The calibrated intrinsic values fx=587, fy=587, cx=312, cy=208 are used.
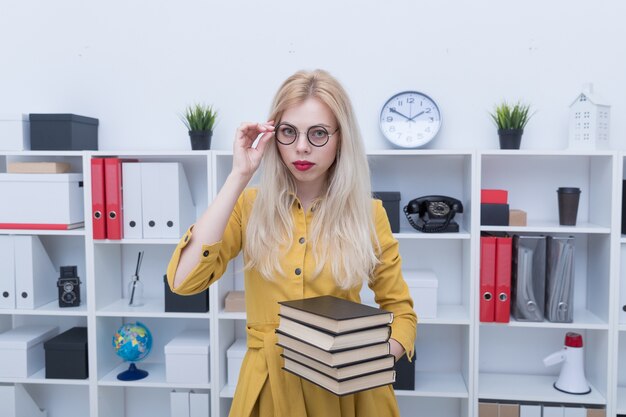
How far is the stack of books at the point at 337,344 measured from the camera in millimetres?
1213

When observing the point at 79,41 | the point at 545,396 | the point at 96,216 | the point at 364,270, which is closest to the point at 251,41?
the point at 79,41

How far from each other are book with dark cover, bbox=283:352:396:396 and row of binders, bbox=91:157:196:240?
1586 millimetres

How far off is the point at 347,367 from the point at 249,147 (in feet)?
1.88

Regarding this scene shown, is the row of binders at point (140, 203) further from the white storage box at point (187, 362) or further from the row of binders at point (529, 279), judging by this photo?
the row of binders at point (529, 279)

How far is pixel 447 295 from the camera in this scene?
2949mm

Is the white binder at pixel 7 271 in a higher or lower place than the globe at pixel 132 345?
higher

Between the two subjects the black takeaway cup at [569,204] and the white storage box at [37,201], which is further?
the white storage box at [37,201]

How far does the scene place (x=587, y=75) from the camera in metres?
2.79

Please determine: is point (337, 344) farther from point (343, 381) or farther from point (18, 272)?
point (18, 272)

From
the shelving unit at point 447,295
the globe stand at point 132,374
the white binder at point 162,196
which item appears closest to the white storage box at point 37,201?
the shelving unit at point 447,295

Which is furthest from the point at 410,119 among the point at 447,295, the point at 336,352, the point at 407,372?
the point at 336,352

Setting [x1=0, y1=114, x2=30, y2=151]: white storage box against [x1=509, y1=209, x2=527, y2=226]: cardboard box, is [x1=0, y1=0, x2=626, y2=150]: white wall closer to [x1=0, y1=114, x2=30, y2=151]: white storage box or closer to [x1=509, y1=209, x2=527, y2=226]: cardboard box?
[x1=0, y1=114, x2=30, y2=151]: white storage box

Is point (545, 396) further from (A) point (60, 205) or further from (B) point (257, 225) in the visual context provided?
(A) point (60, 205)

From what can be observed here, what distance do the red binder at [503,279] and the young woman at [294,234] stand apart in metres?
1.16
